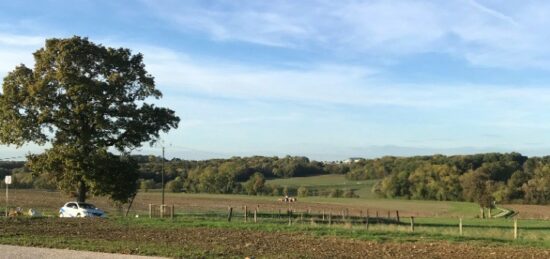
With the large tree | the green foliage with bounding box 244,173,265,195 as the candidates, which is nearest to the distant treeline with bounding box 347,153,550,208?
the green foliage with bounding box 244,173,265,195

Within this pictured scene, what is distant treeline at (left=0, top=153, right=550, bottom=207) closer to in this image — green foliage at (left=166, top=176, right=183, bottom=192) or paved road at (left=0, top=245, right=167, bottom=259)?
green foliage at (left=166, top=176, right=183, bottom=192)

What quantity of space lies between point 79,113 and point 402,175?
3433 inches

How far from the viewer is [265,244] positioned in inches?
850

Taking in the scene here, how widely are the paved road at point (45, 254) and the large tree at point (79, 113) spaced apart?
23.6m

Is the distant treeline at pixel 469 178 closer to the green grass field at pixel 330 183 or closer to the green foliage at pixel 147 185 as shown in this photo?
the green grass field at pixel 330 183

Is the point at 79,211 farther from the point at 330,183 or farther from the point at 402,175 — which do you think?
the point at 330,183

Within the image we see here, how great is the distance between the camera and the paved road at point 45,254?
1678 cm

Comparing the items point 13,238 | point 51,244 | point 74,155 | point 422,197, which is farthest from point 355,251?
point 422,197

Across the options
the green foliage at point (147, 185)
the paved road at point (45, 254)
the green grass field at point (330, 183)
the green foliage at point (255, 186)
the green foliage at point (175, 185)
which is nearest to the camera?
the paved road at point (45, 254)

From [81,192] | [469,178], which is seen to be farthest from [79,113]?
[469,178]

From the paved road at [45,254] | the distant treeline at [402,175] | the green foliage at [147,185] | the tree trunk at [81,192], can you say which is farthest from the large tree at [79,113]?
the green foliage at [147,185]

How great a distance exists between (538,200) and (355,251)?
93.3m

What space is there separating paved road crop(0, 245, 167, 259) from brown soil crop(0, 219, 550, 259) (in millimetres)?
2544

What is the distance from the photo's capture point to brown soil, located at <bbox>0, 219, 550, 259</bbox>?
18.7m
